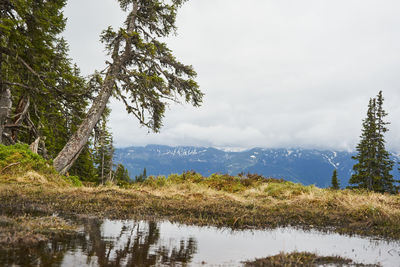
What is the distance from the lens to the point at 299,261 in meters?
3.50

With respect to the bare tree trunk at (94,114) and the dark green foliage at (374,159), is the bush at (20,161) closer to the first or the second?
the bare tree trunk at (94,114)

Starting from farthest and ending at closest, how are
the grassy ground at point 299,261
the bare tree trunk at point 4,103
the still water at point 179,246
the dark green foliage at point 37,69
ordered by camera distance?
the bare tree trunk at point 4,103
the dark green foliage at point 37,69
the grassy ground at point 299,261
the still water at point 179,246

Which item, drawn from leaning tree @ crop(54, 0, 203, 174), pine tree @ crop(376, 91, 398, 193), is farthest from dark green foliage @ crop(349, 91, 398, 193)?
leaning tree @ crop(54, 0, 203, 174)

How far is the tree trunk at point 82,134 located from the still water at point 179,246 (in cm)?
883

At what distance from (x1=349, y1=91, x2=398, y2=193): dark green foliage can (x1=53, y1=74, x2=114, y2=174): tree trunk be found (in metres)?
40.4

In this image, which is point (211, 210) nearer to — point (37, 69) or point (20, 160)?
point (20, 160)

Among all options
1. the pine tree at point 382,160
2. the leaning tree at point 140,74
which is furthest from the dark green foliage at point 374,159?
the leaning tree at point 140,74

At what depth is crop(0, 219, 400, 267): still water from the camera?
321cm

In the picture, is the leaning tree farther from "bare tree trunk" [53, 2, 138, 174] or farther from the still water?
the still water

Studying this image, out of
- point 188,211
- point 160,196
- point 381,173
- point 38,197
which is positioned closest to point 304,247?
point 188,211

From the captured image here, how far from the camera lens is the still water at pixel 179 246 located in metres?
3.21

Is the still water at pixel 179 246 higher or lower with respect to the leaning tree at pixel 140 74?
lower

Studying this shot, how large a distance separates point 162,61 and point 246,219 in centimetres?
1095

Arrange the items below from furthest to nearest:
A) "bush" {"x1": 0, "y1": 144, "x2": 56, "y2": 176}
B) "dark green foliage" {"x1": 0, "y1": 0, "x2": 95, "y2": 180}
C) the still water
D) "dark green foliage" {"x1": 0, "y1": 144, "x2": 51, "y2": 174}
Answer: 1. "dark green foliage" {"x1": 0, "y1": 0, "x2": 95, "y2": 180}
2. "dark green foliage" {"x1": 0, "y1": 144, "x2": 51, "y2": 174}
3. "bush" {"x1": 0, "y1": 144, "x2": 56, "y2": 176}
4. the still water
